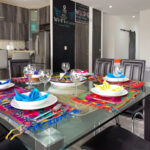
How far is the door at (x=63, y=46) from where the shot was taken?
16.2ft

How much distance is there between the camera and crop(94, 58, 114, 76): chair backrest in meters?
2.26

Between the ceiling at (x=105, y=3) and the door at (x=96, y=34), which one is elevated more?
the ceiling at (x=105, y=3)

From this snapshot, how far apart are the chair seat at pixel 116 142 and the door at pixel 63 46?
4.00 metres

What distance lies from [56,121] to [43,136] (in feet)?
0.46

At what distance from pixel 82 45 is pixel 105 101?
492 cm

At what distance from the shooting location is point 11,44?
6.08 m

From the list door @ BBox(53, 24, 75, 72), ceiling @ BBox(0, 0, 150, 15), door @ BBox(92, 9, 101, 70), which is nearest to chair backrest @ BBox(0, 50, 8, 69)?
door @ BBox(53, 24, 75, 72)

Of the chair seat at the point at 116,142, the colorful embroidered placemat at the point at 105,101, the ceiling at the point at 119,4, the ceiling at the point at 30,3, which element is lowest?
the chair seat at the point at 116,142

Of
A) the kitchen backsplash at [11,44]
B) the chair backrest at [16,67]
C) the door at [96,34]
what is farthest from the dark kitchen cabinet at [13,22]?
the chair backrest at [16,67]

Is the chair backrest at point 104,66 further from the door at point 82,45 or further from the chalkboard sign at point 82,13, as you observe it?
the chalkboard sign at point 82,13

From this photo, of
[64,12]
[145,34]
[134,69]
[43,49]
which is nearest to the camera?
[134,69]

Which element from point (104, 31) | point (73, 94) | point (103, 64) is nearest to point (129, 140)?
point (73, 94)

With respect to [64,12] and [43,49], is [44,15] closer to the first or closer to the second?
[64,12]

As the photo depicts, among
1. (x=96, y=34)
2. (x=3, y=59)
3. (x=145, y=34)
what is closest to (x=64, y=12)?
(x=96, y=34)
